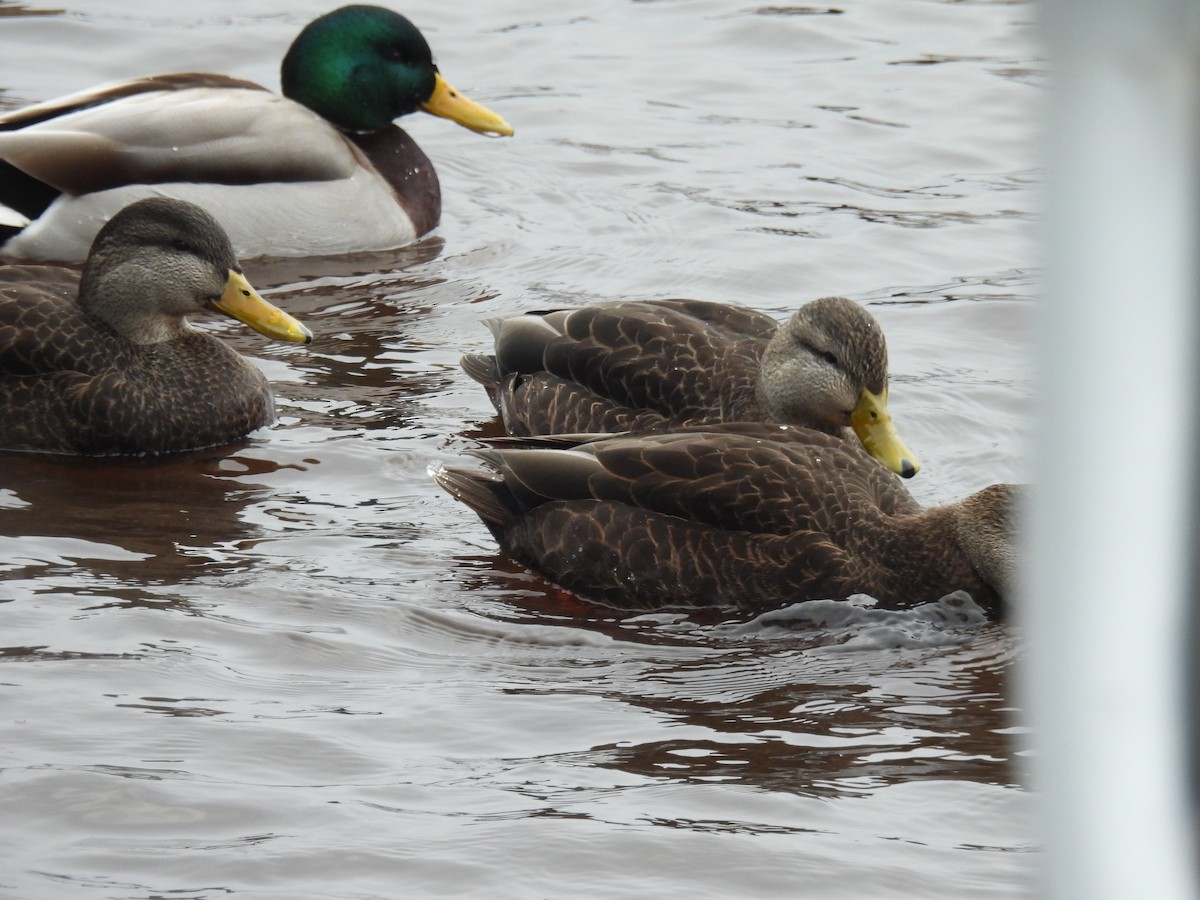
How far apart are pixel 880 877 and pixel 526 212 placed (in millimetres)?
6499

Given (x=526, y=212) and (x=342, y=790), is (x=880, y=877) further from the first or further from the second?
(x=526, y=212)

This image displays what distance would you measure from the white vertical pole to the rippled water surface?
3cm

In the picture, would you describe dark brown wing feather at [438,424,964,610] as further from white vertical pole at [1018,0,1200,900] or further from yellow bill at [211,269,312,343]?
white vertical pole at [1018,0,1200,900]

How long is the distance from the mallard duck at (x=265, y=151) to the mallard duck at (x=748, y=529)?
13.1 feet

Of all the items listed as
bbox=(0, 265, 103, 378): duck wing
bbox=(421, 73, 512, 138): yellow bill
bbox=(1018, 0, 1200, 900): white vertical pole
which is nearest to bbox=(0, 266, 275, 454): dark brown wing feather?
bbox=(0, 265, 103, 378): duck wing

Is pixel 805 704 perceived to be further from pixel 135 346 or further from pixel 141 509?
pixel 135 346

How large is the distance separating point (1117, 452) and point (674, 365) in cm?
578

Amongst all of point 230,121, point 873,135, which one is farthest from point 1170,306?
point 873,135

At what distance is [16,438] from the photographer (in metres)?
6.60

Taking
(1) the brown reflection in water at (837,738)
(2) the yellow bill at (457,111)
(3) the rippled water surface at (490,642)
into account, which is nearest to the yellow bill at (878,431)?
(3) the rippled water surface at (490,642)

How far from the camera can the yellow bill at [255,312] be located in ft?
23.4

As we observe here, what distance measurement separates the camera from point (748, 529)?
5309mm

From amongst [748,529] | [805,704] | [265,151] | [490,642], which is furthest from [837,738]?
[265,151]

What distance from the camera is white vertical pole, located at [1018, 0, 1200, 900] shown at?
57cm
